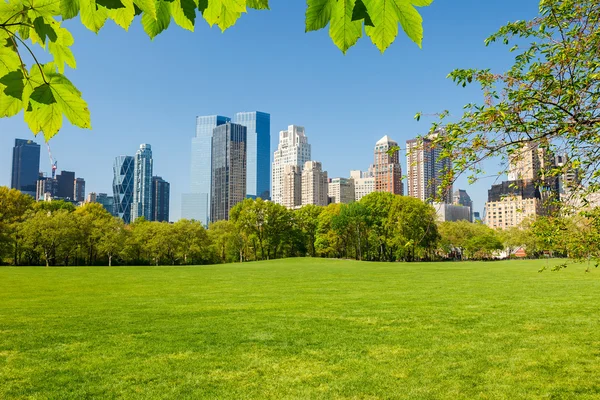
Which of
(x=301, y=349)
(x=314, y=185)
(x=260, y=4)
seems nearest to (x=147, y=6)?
(x=260, y=4)

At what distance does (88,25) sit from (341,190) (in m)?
186

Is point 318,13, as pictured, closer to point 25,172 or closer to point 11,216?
point 11,216

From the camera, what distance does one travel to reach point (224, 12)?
161 cm

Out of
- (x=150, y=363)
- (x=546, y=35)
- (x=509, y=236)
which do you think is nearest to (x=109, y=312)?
(x=150, y=363)

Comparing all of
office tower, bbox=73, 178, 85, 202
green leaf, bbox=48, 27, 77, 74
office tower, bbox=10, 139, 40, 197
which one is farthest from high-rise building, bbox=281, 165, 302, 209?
green leaf, bbox=48, 27, 77, 74

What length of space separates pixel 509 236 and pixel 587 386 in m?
89.0

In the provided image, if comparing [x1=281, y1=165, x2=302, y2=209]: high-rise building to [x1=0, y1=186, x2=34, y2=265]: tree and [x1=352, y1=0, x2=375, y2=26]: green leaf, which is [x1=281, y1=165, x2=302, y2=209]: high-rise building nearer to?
[x1=0, y1=186, x2=34, y2=265]: tree

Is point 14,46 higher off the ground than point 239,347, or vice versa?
point 14,46

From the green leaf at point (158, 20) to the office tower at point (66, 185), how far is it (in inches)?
7486

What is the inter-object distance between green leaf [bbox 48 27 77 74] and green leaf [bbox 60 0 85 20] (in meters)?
0.25

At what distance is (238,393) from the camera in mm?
5980

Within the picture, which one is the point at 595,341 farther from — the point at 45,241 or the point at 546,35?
the point at 45,241

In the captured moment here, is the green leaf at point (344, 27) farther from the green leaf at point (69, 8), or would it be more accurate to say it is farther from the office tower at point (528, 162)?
the office tower at point (528, 162)

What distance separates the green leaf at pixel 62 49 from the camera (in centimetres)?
168
